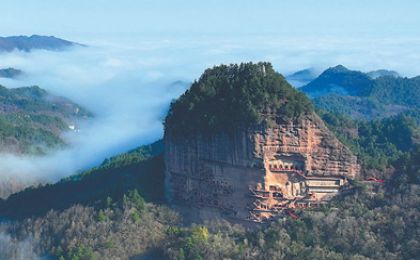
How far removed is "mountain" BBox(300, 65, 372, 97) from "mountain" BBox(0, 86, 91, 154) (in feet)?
178

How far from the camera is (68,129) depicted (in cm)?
14950

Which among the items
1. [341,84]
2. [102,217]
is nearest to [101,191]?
[102,217]

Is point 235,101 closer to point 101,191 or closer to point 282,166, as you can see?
point 282,166

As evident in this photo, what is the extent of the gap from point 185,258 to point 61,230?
1102 centimetres

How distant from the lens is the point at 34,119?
144 m

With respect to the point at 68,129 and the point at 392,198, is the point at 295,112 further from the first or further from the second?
the point at 68,129

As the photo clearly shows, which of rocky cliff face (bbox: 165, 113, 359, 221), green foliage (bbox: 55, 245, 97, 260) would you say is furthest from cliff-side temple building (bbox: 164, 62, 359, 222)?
green foliage (bbox: 55, 245, 97, 260)

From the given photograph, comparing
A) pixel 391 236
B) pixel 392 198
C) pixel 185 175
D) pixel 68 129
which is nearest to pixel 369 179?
pixel 392 198

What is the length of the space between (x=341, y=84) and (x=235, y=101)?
431ft

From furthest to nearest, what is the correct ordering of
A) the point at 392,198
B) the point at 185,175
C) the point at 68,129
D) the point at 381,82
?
the point at 381,82
the point at 68,129
the point at 185,175
the point at 392,198

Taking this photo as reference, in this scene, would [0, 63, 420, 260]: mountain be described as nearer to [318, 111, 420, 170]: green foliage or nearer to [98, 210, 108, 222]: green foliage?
[98, 210, 108, 222]: green foliage

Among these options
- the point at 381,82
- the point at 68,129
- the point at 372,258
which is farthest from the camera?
the point at 381,82

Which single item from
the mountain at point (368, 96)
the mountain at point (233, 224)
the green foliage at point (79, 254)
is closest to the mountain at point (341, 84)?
the mountain at point (368, 96)

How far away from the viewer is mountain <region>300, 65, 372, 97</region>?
6663 inches
